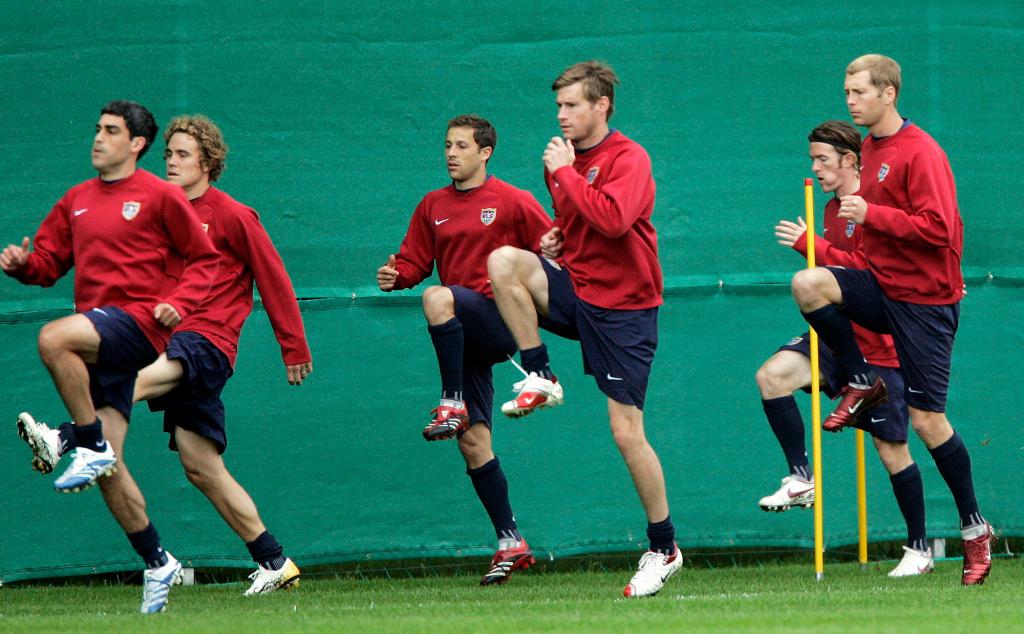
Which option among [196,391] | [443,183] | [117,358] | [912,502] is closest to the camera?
[117,358]

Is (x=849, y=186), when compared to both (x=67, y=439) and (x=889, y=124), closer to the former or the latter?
(x=889, y=124)

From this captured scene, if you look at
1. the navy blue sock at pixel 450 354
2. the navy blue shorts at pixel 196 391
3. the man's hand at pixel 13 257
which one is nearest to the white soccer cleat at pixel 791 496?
the navy blue sock at pixel 450 354

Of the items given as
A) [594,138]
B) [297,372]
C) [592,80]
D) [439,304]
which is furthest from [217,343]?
[592,80]

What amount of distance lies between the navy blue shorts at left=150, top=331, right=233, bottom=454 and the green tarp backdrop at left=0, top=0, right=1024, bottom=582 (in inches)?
33.7

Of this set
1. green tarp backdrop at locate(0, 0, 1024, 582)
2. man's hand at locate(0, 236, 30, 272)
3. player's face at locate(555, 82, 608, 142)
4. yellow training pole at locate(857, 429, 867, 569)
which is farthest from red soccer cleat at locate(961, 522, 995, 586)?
man's hand at locate(0, 236, 30, 272)

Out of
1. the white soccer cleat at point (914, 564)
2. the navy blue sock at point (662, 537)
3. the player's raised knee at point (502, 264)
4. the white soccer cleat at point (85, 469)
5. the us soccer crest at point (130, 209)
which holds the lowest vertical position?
the white soccer cleat at point (914, 564)

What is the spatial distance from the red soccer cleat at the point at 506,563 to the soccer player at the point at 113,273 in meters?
1.80

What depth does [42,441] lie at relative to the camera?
18.2ft

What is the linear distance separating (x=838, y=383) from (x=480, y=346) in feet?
5.38

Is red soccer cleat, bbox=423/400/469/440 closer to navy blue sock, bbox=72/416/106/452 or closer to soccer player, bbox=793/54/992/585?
navy blue sock, bbox=72/416/106/452

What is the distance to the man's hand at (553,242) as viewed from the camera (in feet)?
20.0

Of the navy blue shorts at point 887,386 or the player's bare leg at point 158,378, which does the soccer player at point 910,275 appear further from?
the player's bare leg at point 158,378

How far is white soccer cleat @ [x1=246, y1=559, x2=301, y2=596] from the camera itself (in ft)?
21.0

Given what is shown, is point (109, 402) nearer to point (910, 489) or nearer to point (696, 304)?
point (696, 304)
